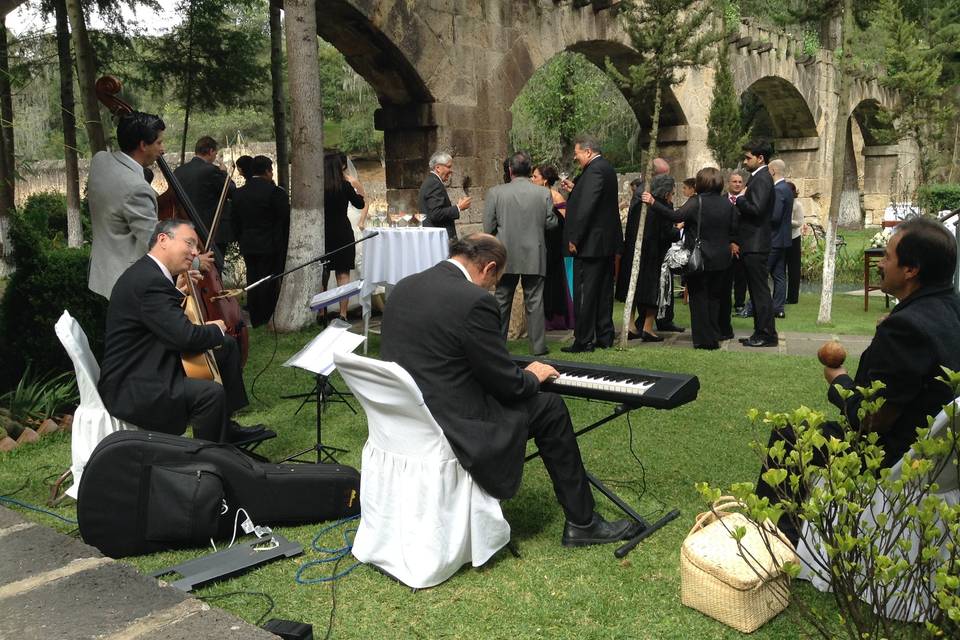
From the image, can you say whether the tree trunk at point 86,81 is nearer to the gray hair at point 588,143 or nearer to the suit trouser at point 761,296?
the gray hair at point 588,143

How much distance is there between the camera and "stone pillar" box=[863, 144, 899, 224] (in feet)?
101

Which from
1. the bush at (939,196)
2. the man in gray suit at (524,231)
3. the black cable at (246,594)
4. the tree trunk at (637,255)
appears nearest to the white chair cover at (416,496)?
the black cable at (246,594)

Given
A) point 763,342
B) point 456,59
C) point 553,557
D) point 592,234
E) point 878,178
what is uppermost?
point 456,59

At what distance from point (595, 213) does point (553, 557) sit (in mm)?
4474

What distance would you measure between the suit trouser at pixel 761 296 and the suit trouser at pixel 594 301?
1414mm

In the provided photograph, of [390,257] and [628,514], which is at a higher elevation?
[390,257]

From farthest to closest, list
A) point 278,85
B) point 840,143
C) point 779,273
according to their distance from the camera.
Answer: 1. point 278,85
2. point 779,273
3. point 840,143

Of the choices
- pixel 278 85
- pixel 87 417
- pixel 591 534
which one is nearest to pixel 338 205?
pixel 278 85

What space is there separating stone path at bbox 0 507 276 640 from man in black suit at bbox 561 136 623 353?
516cm

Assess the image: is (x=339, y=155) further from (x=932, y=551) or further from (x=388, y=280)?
(x=932, y=551)

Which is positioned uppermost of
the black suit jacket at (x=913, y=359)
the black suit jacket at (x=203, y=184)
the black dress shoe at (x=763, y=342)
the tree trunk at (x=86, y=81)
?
the tree trunk at (x=86, y=81)

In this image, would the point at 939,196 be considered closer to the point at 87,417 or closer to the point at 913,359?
the point at 913,359

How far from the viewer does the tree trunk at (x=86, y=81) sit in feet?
25.3

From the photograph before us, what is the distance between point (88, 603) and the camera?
9.42 feet
